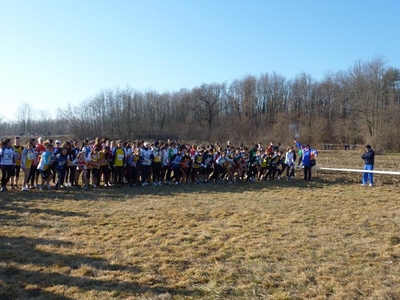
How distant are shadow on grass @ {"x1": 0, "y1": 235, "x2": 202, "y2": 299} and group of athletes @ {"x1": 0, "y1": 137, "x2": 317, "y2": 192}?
6.34 metres

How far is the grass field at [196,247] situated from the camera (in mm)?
4238

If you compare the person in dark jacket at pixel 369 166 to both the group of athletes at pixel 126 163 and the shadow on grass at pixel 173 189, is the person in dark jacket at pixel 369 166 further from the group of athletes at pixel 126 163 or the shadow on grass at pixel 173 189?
the group of athletes at pixel 126 163

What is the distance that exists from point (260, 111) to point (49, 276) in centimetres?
7121

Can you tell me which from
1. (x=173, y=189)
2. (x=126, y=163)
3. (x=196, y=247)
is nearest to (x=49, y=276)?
(x=196, y=247)

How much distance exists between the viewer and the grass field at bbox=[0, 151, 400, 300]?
424 centimetres

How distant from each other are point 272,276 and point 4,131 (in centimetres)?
12252

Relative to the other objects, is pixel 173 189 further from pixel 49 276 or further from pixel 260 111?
pixel 260 111

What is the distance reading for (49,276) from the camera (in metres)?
4.58

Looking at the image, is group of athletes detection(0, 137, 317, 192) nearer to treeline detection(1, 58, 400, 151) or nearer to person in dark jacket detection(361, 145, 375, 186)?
person in dark jacket detection(361, 145, 375, 186)

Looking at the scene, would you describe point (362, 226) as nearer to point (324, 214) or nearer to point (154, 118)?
point (324, 214)

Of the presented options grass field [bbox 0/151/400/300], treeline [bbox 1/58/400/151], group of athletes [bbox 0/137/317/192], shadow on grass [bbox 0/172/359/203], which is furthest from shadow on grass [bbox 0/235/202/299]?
treeline [bbox 1/58/400/151]

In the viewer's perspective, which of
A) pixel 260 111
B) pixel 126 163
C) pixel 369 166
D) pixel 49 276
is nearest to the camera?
pixel 49 276

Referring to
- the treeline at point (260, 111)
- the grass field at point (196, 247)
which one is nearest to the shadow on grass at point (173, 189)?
the grass field at point (196, 247)

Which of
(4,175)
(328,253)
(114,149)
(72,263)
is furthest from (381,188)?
(4,175)
